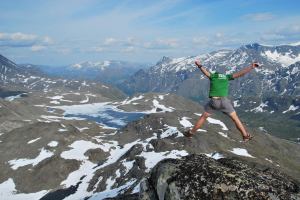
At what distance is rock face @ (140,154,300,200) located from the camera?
795 inches

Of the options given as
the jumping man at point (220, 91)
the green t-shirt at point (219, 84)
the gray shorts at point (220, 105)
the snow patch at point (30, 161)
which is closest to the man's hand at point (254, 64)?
the jumping man at point (220, 91)

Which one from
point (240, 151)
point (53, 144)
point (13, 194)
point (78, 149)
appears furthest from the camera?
point (240, 151)

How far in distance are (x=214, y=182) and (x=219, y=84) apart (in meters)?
5.66

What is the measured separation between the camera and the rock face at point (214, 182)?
20.2 metres

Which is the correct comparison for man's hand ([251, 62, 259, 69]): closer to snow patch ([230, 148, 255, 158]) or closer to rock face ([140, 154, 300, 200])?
rock face ([140, 154, 300, 200])

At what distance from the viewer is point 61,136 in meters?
163

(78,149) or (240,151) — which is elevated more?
(78,149)

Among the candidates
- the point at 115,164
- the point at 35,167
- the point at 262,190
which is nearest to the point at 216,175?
the point at 262,190

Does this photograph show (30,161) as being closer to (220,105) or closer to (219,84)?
(220,105)

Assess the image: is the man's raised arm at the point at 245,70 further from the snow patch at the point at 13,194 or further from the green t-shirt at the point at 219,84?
the snow patch at the point at 13,194

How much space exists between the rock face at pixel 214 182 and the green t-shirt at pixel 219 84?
3.67 meters

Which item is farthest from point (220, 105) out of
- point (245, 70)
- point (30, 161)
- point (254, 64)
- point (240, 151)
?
point (240, 151)

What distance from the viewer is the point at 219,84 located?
76.6ft

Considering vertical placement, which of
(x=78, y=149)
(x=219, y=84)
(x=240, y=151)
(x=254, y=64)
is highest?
(x=254, y=64)
